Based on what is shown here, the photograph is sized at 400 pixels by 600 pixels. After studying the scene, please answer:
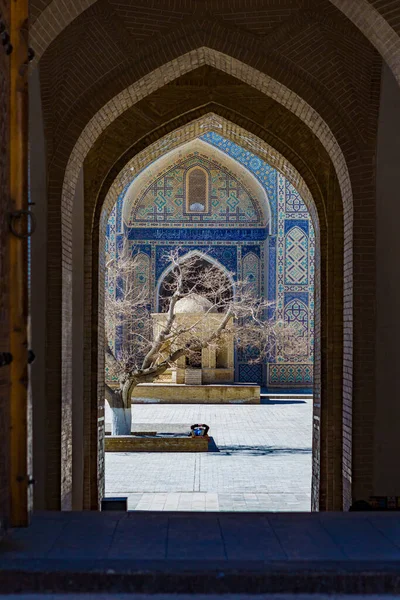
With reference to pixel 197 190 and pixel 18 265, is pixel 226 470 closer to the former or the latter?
pixel 18 265

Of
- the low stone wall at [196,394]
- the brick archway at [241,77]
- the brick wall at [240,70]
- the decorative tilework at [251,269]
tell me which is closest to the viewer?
the brick wall at [240,70]

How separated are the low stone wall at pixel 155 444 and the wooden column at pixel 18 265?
7259mm

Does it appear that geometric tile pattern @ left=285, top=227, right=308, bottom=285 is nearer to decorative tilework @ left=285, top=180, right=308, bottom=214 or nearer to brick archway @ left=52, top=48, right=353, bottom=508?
decorative tilework @ left=285, top=180, right=308, bottom=214

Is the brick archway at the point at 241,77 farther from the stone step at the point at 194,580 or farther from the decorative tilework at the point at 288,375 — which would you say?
the decorative tilework at the point at 288,375

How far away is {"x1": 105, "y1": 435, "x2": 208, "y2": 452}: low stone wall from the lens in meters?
9.66

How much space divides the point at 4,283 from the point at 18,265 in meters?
0.09

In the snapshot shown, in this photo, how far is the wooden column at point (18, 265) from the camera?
8.20ft

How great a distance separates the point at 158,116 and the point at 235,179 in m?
12.3

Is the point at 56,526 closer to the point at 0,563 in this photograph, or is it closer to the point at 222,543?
the point at 0,563

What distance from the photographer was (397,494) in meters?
4.86

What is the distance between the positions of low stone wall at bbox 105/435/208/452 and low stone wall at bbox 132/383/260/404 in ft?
18.8

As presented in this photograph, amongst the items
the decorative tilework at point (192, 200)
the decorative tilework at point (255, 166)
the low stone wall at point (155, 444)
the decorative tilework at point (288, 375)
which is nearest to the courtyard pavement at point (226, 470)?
the low stone wall at point (155, 444)

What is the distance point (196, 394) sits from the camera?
1573 centimetres

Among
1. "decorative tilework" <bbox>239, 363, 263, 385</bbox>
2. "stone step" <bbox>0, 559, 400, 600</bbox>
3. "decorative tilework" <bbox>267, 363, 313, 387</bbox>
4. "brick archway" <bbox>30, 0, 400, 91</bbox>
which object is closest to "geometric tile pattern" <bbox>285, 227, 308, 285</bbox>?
"decorative tilework" <bbox>267, 363, 313, 387</bbox>
